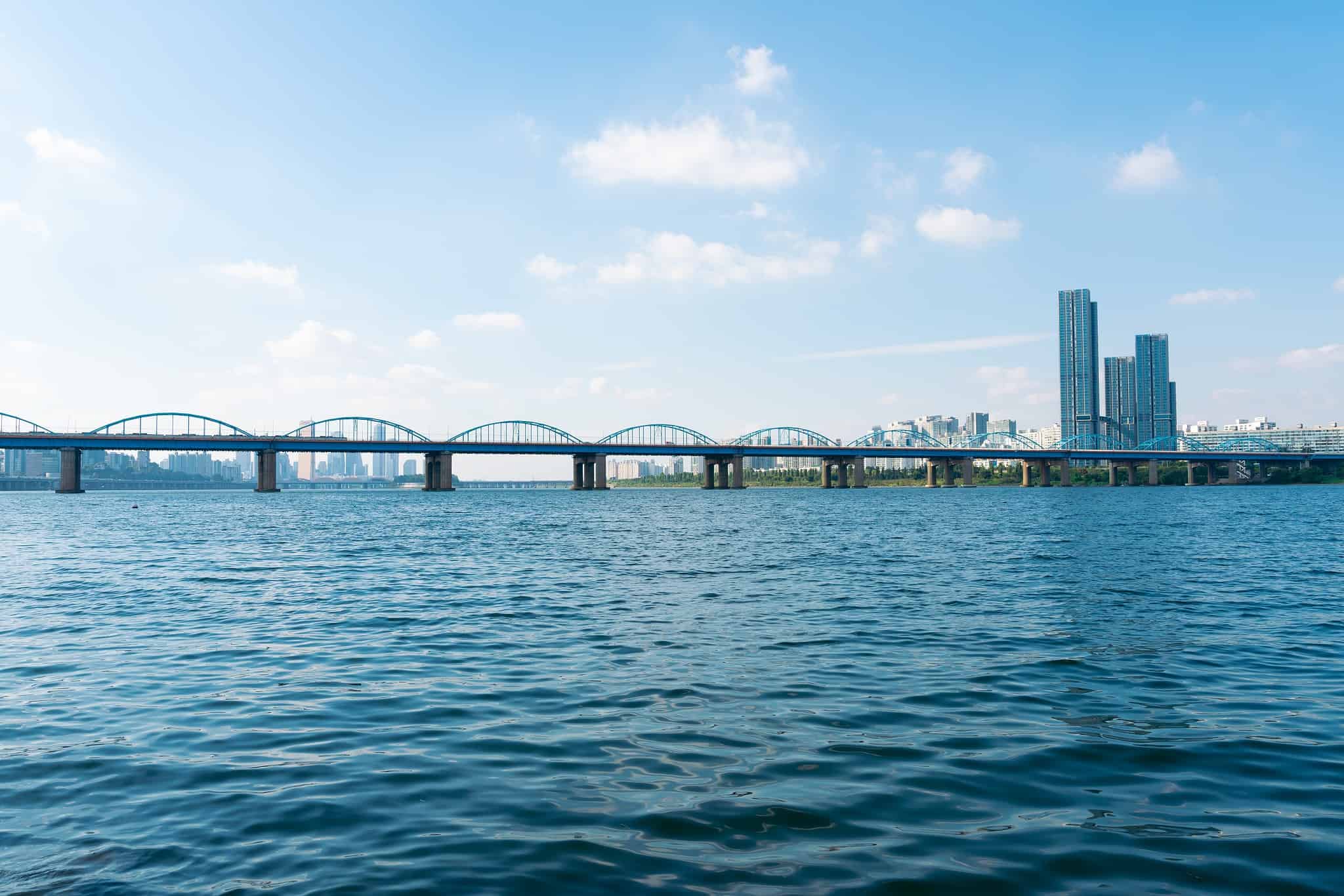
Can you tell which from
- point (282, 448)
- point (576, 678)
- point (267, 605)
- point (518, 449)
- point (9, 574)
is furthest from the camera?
point (518, 449)

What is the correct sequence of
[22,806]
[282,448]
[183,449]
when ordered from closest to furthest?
[22,806] < [183,449] < [282,448]

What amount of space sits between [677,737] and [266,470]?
207m

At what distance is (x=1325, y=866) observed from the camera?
279 inches

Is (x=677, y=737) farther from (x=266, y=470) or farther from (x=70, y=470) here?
(x=70, y=470)

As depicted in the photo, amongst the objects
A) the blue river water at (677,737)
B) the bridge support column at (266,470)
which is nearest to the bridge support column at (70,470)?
the bridge support column at (266,470)

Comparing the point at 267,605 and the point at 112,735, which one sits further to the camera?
the point at 267,605

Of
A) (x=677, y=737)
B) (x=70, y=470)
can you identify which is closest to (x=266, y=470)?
(x=70, y=470)

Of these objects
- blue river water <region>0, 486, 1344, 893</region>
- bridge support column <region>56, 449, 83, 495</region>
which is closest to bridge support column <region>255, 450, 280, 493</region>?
bridge support column <region>56, 449, 83, 495</region>

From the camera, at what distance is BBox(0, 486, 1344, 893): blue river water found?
7254 millimetres

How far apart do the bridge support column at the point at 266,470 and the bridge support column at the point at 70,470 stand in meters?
34.7

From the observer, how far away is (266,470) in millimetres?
194250

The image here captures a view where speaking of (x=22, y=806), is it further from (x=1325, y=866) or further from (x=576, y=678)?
(x=1325, y=866)

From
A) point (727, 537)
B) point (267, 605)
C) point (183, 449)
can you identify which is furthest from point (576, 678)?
point (183, 449)

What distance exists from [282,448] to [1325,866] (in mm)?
186530
